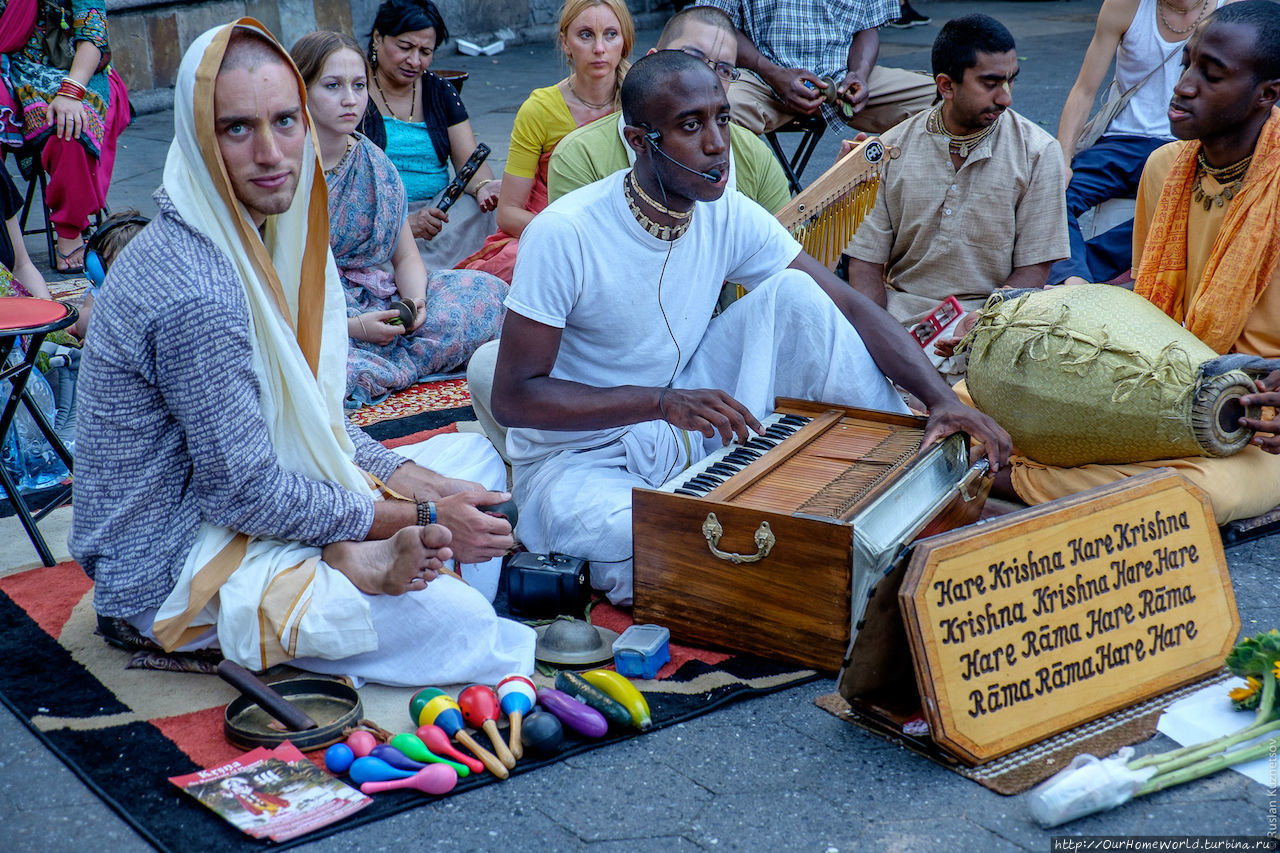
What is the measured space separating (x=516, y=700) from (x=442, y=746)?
7.6 inches

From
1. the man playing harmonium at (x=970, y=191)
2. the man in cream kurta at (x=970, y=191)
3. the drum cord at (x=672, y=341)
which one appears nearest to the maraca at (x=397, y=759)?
the drum cord at (x=672, y=341)

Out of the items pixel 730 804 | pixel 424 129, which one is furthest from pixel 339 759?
pixel 424 129

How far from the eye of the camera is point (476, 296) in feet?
17.9

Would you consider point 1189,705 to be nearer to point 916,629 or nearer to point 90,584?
point 916,629

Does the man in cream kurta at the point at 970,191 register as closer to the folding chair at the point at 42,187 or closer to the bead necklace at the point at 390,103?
the bead necklace at the point at 390,103

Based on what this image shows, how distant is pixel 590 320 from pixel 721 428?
0.52 meters

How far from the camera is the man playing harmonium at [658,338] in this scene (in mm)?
3262

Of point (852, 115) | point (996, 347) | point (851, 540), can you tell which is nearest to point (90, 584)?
point (851, 540)

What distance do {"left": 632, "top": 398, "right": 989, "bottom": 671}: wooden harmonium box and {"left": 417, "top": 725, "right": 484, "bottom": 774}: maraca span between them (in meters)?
0.69

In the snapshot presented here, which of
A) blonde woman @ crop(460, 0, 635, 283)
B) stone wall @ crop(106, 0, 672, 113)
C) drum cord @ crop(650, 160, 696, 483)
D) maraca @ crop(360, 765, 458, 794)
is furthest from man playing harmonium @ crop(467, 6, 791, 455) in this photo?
stone wall @ crop(106, 0, 672, 113)

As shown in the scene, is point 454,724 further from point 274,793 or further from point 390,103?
point 390,103

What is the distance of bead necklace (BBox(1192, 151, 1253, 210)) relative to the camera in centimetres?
376

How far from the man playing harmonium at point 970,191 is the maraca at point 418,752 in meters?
2.49

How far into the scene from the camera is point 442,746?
257 centimetres
